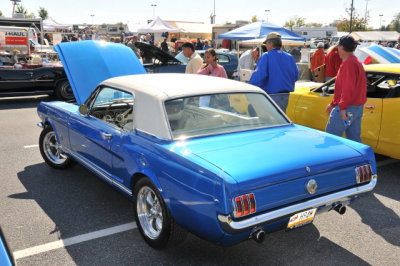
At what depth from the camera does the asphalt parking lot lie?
3.30 metres

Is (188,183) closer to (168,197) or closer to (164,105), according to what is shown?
(168,197)

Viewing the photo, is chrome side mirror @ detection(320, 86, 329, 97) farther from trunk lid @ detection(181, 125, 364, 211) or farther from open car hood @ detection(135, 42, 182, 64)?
open car hood @ detection(135, 42, 182, 64)

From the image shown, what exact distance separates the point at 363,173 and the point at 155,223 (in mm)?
1846

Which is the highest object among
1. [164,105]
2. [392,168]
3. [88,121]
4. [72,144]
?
[164,105]

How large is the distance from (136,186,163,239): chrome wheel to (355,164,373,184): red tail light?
1.70 meters

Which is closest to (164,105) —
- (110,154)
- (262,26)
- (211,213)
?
(110,154)

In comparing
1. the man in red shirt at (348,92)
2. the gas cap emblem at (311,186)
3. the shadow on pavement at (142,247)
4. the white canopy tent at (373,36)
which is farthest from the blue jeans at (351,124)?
the white canopy tent at (373,36)

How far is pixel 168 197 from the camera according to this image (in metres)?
3.04

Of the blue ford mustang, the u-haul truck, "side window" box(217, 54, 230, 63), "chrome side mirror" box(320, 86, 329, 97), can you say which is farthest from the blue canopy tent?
the blue ford mustang

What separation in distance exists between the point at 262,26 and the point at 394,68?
10.0m

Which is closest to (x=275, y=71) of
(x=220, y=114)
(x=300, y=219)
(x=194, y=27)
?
(x=220, y=114)

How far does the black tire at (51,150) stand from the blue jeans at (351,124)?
356 centimetres

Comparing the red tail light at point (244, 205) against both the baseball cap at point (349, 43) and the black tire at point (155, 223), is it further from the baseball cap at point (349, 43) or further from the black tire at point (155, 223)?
the baseball cap at point (349, 43)

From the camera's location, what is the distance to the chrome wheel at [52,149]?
5.57m
